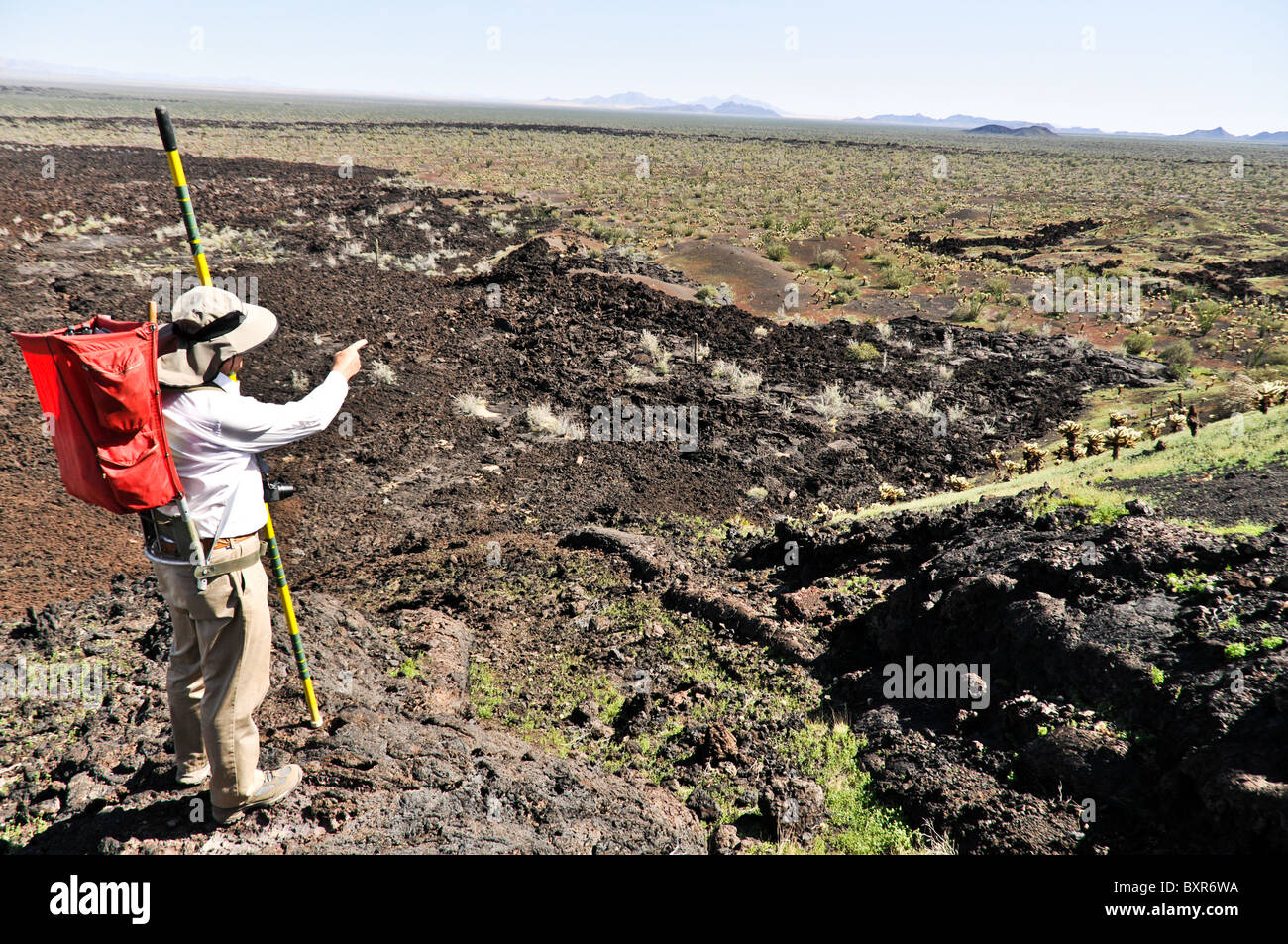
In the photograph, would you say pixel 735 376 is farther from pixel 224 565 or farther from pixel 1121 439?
pixel 224 565

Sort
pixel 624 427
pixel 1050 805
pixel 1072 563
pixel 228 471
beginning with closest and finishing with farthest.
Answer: pixel 228 471, pixel 1050 805, pixel 1072 563, pixel 624 427

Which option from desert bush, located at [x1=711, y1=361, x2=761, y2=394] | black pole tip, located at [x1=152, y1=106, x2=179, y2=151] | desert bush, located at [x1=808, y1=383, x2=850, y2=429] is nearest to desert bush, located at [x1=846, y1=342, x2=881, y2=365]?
desert bush, located at [x1=808, y1=383, x2=850, y2=429]

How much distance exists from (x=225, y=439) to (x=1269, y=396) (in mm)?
11815

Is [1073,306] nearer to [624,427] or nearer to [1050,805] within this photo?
[624,427]

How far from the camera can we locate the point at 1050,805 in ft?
13.2

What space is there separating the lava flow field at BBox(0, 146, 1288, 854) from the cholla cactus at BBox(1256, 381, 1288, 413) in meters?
3.09

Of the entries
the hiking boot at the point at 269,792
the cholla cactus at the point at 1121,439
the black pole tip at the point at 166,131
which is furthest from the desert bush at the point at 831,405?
the black pole tip at the point at 166,131

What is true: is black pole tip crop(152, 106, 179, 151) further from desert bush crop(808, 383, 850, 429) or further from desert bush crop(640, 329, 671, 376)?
desert bush crop(640, 329, 671, 376)

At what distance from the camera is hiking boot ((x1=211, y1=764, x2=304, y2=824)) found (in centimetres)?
302

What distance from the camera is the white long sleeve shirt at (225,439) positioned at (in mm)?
2590

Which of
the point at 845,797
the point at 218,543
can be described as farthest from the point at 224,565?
the point at 845,797

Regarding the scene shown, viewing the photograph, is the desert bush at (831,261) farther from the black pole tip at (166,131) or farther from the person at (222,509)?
the person at (222,509)
